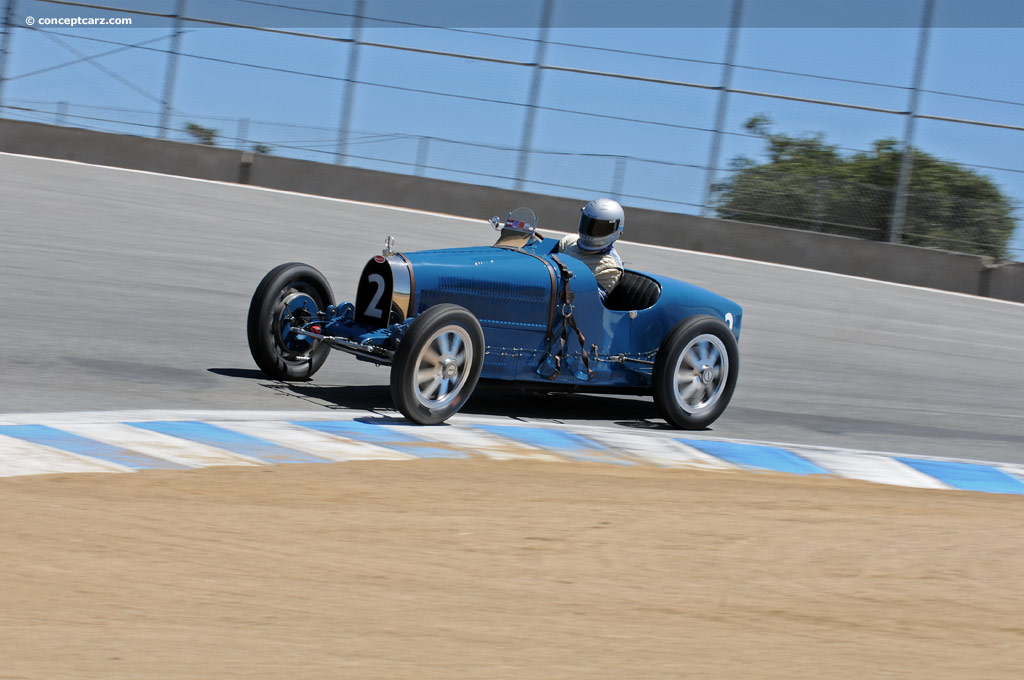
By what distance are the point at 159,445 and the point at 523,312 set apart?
2592mm

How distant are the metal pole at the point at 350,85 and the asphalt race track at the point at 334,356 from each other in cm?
215

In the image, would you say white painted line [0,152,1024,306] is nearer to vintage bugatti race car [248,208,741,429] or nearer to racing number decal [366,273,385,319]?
vintage bugatti race car [248,208,741,429]

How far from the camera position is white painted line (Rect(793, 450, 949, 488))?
7.24 m

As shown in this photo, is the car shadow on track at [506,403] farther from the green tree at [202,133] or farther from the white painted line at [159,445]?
the green tree at [202,133]

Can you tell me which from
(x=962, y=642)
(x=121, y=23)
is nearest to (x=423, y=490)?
(x=962, y=642)

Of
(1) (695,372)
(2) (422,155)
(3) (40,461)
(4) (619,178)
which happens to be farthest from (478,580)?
(2) (422,155)

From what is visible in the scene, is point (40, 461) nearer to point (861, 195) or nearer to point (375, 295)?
point (375, 295)

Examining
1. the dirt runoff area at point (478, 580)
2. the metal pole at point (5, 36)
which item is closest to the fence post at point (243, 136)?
the metal pole at point (5, 36)

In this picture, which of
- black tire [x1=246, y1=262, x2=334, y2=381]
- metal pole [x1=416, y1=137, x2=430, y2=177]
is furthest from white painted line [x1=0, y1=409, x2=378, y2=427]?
metal pole [x1=416, y1=137, x2=430, y2=177]

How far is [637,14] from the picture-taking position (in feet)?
72.1

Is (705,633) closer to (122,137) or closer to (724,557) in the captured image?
(724,557)

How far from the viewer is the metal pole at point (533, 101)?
67.1 ft

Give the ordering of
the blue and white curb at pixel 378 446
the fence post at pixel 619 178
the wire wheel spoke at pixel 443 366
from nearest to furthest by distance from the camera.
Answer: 1. the blue and white curb at pixel 378 446
2. the wire wheel spoke at pixel 443 366
3. the fence post at pixel 619 178

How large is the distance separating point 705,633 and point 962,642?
2.84 ft
